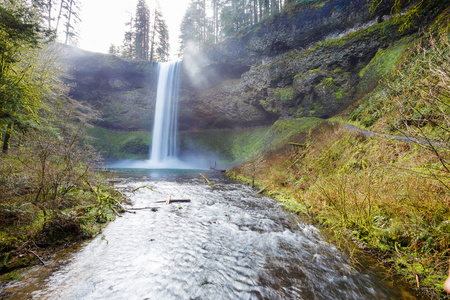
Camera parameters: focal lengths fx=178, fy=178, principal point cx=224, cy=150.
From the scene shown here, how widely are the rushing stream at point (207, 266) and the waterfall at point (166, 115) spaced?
2458 centimetres

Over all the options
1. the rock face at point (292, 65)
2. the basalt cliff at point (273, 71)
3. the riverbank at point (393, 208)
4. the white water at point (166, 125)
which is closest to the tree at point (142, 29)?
the basalt cliff at point (273, 71)

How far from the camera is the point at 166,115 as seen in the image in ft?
96.2

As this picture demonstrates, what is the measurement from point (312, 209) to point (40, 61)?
12169 mm

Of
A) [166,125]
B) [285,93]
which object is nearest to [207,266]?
[285,93]

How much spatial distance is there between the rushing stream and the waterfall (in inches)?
968

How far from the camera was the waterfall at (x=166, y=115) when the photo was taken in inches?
1111

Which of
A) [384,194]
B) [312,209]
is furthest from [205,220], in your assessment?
[384,194]

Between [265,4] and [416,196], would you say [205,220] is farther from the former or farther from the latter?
[265,4]

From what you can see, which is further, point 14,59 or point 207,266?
point 14,59

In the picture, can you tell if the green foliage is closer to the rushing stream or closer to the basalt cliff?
the basalt cliff

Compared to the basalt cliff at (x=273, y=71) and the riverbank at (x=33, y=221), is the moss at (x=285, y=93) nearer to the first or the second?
the basalt cliff at (x=273, y=71)

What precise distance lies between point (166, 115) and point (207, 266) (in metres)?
28.8

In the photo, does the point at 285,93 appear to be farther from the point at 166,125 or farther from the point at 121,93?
the point at 121,93

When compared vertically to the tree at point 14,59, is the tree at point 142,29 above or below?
above
